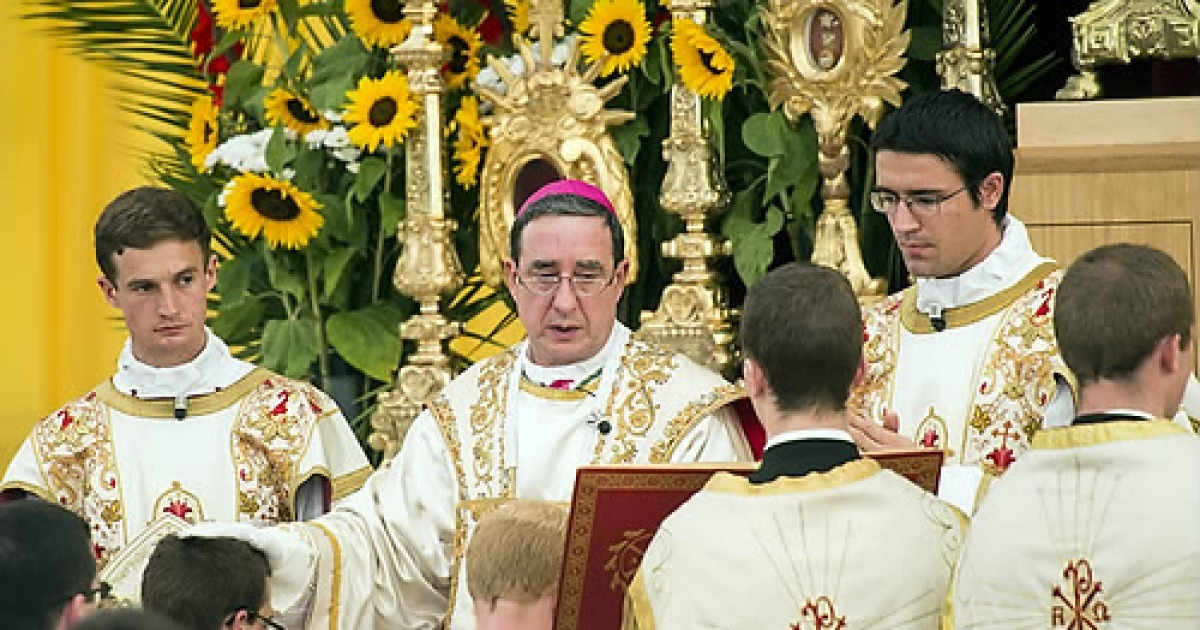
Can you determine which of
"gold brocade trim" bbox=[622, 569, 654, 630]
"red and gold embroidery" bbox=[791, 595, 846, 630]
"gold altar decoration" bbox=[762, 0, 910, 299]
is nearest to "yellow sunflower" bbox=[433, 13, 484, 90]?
"gold altar decoration" bbox=[762, 0, 910, 299]

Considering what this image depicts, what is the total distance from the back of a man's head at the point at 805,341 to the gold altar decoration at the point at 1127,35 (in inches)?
78.1

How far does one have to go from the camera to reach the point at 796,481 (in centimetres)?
460

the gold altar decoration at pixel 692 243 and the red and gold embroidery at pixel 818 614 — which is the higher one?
the gold altar decoration at pixel 692 243

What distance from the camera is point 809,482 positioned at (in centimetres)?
459

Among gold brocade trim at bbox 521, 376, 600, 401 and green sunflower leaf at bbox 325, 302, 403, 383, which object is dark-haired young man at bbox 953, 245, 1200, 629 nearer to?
gold brocade trim at bbox 521, 376, 600, 401

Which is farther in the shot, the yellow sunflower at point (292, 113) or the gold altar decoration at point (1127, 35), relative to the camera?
the yellow sunflower at point (292, 113)

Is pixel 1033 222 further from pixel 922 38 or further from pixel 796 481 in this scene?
pixel 796 481

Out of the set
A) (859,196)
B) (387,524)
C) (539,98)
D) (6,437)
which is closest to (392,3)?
(539,98)

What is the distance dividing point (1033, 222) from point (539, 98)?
157 cm

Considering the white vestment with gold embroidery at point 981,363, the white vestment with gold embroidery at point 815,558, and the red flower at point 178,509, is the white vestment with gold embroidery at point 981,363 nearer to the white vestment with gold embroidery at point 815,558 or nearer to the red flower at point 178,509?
the white vestment with gold embroidery at point 815,558

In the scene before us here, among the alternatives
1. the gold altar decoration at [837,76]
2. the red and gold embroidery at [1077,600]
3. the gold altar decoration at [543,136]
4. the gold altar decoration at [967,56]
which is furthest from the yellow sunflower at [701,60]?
the red and gold embroidery at [1077,600]

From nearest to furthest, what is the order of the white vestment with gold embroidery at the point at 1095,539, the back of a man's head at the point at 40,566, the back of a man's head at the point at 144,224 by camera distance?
1. the back of a man's head at the point at 40,566
2. the white vestment with gold embroidery at the point at 1095,539
3. the back of a man's head at the point at 144,224

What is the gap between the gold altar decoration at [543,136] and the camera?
720 cm

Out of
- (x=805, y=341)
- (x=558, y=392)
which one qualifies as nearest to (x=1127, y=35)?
(x=558, y=392)
